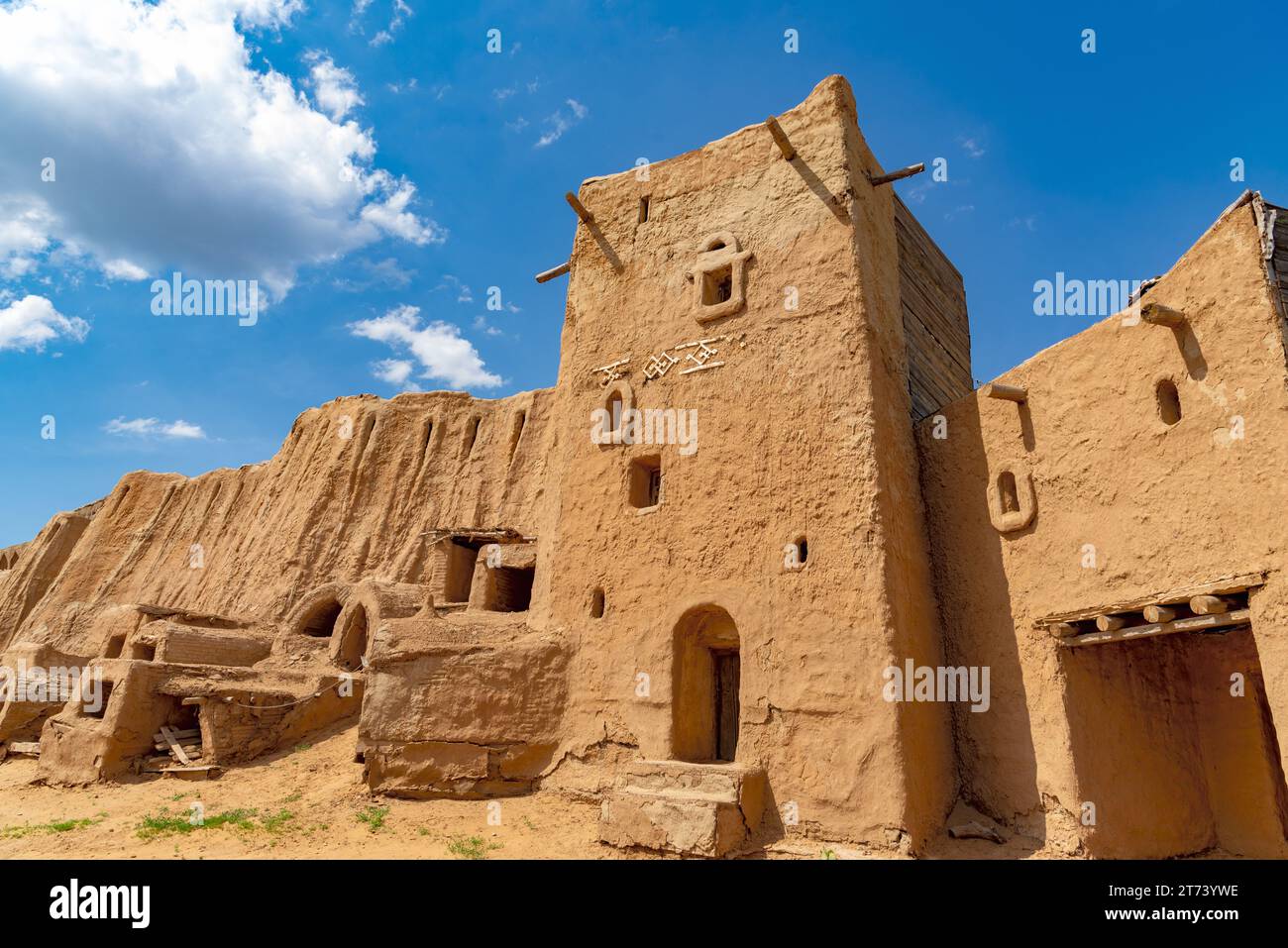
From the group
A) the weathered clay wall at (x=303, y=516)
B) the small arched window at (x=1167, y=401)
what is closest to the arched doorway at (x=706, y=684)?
the small arched window at (x=1167, y=401)

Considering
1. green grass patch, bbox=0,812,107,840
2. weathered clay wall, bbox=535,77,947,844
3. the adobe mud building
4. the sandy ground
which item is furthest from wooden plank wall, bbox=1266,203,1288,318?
green grass patch, bbox=0,812,107,840

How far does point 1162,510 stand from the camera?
28.7ft

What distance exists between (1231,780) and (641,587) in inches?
313

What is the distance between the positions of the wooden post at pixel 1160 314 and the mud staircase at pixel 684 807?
271 inches

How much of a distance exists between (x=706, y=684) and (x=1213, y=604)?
6313mm

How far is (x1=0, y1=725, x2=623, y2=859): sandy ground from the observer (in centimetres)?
970

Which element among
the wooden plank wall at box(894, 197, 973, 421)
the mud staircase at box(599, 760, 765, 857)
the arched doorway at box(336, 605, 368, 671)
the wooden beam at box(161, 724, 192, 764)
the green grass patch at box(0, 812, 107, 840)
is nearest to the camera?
the mud staircase at box(599, 760, 765, 857)

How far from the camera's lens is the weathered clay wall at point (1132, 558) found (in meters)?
8.09

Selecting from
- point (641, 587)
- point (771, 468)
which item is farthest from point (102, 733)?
point (771, 468)

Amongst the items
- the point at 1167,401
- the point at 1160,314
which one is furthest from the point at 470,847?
the point at 1160,314

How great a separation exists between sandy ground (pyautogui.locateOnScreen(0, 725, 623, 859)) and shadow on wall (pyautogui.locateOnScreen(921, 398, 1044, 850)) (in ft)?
15.4
